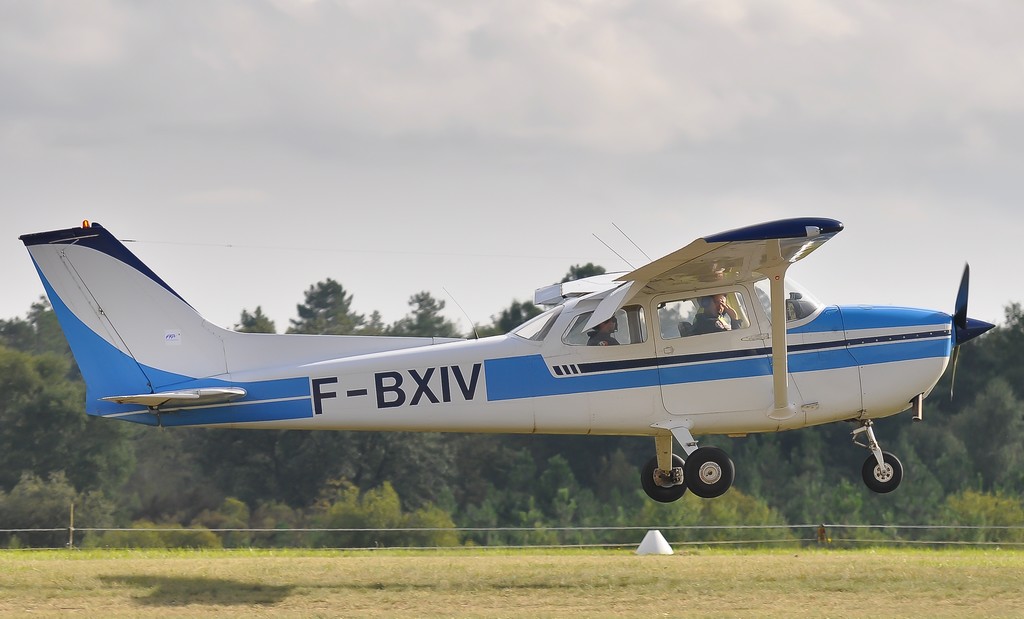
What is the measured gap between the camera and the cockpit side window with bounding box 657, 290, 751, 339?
14.9 metres

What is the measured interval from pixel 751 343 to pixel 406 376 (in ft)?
12.6

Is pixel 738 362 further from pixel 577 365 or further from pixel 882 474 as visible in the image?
pixel 882 474

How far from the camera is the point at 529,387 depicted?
1512cm

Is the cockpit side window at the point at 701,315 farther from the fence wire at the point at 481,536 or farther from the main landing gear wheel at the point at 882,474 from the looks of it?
the fence wire at the point at 481,536

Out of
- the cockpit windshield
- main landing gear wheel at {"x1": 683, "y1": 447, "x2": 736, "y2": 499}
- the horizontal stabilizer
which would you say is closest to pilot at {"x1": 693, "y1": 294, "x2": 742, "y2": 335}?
the cockpit windshield

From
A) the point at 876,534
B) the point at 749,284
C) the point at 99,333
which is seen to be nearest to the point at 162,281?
the point at 99,333

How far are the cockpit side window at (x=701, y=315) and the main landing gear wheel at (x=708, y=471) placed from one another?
1.38 m

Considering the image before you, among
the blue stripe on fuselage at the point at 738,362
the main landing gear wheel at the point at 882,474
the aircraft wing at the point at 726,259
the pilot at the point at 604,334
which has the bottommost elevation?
the main landing gear wheel at the point at 882,474

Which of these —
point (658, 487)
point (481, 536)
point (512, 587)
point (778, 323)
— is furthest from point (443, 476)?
point (778, 323)

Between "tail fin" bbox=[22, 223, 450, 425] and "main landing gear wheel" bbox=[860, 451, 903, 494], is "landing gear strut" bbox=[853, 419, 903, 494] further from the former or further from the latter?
"tail fin" bbox=[22, 223, 450, 425]

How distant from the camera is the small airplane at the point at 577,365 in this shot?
14953 millimetres

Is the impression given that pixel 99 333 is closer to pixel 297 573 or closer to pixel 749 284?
pixel 297 573

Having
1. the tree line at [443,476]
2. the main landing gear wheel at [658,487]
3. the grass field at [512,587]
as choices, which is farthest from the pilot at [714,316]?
the tree line at [443,476]

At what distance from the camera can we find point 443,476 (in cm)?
4581
